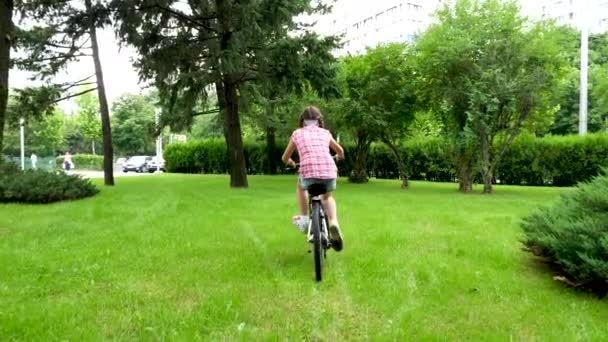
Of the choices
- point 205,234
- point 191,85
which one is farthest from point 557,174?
point 205,234

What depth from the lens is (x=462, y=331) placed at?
3531 millimetres

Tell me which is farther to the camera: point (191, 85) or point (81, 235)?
point (191, 85)

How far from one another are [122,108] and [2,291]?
67.7 meters

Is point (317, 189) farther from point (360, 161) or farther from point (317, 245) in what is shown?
point (360, 161)

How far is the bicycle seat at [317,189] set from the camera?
200 inches

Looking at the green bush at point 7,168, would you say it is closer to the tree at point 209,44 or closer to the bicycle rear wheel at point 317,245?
the tree at point 209,44

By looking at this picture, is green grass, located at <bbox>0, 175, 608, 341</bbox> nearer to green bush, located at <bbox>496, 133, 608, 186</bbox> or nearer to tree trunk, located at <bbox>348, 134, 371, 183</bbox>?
tree trunk, located at <bbox>348, 134, 371, 183</bbox>

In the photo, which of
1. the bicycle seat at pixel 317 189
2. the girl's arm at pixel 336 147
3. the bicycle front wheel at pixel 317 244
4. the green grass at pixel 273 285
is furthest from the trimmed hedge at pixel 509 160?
the bicycle front wheel at pixel 317 244

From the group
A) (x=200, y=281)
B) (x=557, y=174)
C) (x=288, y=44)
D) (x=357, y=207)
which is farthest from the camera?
(x=557, y=174)

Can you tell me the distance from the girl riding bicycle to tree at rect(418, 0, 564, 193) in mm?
10059

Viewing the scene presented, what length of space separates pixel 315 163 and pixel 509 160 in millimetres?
18749

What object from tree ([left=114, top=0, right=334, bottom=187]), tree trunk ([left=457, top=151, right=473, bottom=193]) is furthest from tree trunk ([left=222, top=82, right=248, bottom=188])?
tree trunk ([left=457, top=151, right=473, bottom=193])

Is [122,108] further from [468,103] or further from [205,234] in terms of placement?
[205,234]

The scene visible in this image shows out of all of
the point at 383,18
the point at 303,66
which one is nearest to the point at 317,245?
the point at 303,66
